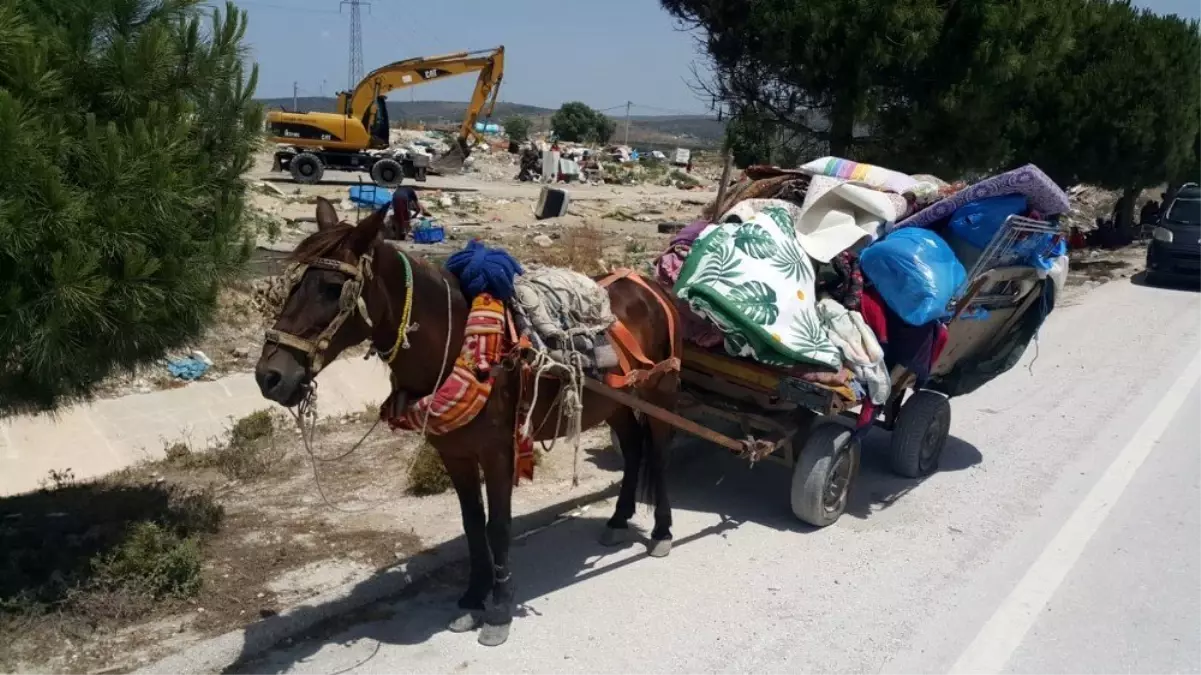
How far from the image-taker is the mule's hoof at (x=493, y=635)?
4.21 meters

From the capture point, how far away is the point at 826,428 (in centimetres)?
568

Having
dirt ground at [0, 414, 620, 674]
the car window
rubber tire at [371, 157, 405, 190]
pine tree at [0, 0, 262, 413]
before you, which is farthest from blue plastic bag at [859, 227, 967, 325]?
rubber tire at [371, 157, 405, 190]

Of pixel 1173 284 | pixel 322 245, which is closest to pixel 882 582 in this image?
pixel 322 245

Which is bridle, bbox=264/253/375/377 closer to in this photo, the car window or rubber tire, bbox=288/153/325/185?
the car window

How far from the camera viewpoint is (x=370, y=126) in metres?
29.7

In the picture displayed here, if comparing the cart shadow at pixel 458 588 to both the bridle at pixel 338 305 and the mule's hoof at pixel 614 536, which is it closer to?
the mule's hoof at pixel 614 536

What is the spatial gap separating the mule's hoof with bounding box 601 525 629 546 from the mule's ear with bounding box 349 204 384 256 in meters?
2.54

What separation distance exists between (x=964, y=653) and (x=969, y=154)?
12.5 metres

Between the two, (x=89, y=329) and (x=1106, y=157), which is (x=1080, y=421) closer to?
(x=89, y=329)

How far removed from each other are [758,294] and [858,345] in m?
0.73

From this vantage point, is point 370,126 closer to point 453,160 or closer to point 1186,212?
point 453,160

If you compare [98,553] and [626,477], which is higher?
[626,477]

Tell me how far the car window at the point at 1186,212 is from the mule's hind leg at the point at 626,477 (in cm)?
1639

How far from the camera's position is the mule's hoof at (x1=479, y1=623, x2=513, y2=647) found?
4.21 meters
